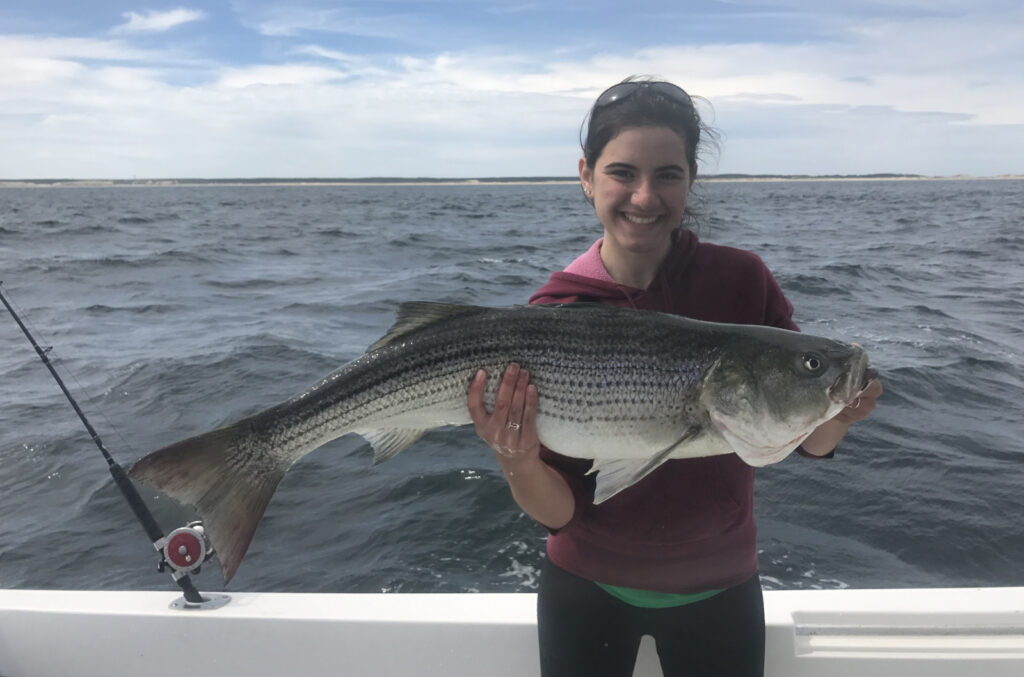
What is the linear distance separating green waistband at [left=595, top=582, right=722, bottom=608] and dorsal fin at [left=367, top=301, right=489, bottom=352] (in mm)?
1326

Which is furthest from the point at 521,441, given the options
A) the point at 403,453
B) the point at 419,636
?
the point at 403,453

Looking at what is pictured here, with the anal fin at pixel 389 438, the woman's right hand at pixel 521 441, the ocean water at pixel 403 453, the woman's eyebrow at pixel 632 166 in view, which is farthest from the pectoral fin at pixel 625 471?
the ocean water at pixel 403 453

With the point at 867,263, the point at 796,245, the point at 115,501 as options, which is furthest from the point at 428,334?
the point at 796,245

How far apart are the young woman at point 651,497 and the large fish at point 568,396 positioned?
143 millimetres

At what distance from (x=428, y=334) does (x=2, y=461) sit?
899cm

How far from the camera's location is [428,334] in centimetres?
305

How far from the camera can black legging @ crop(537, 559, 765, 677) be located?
2.88m

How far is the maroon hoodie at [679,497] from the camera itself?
9.37 feet

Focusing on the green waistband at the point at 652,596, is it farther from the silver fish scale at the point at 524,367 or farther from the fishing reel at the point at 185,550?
the fishing reel at the point at 185,550

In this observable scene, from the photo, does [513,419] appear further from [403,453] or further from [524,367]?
[403,453]

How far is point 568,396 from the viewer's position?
2877mm

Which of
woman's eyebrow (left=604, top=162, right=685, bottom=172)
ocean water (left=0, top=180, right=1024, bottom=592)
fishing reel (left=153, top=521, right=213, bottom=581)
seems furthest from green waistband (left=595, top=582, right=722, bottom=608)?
fishing reel (left=153, top=521, right=213, bottom=581)

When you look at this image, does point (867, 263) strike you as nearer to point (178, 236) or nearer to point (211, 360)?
point (211, 360)

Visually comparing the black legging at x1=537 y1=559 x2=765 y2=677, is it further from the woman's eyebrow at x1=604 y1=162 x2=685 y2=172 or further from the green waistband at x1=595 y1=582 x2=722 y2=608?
the woman's eyebrow at x1=604 y1=162 x2=685 y2=172
